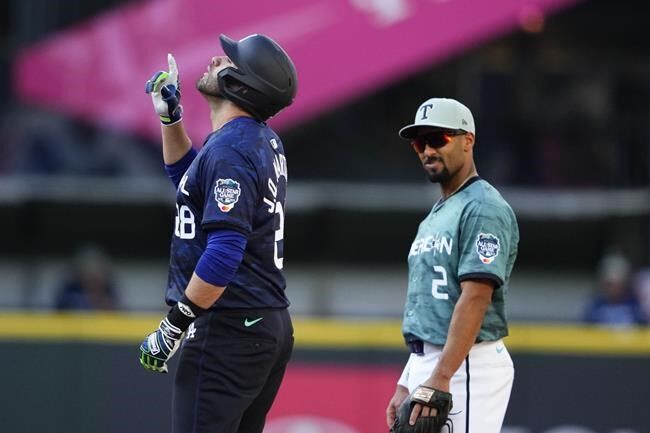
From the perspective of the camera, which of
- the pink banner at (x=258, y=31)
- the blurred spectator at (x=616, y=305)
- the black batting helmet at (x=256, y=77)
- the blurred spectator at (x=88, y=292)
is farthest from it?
the pink banner at (x=258, y=31)

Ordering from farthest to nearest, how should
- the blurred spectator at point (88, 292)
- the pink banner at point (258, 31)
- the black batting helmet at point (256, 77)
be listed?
1. the pink banner at point (258, 31)
2. the blurred spectator at point (88, 292)
3. the black batting helmet at point (256, 77)

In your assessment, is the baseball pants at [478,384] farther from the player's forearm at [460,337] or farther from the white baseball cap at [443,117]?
the white baseball cap at [443,117]

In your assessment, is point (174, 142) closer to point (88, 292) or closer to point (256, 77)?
point (256, 77)

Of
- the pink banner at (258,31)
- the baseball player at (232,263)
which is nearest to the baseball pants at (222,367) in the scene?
the baseball player at (232,263)

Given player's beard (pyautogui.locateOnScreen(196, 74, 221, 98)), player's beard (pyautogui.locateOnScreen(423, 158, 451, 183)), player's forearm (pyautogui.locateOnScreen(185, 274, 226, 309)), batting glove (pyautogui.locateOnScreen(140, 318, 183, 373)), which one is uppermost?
player's beard (pyautogui.locateOnScreen(196, 74, 221, 98))

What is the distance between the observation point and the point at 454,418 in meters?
A: 4.52

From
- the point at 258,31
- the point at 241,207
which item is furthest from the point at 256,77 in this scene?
the point at 258,31

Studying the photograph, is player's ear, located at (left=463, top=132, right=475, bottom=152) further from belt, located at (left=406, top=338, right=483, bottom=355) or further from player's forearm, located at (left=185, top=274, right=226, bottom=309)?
player's forearm, located at (left=185, top=274, right=226, bottom=309)

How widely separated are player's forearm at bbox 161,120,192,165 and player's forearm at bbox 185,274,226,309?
0.91 metres

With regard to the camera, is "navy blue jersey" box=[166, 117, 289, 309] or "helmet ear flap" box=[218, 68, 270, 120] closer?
"navy blue jersey" box=[166, 117, 289, 309]

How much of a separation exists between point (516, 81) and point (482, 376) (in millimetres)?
8426

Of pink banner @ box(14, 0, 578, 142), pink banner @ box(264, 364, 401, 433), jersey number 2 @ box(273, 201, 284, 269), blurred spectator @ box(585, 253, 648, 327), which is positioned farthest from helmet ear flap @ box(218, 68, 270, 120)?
pink banner @ box(14, 0, 578, 142)

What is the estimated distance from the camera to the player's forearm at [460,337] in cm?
434

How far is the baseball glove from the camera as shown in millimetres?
4352
